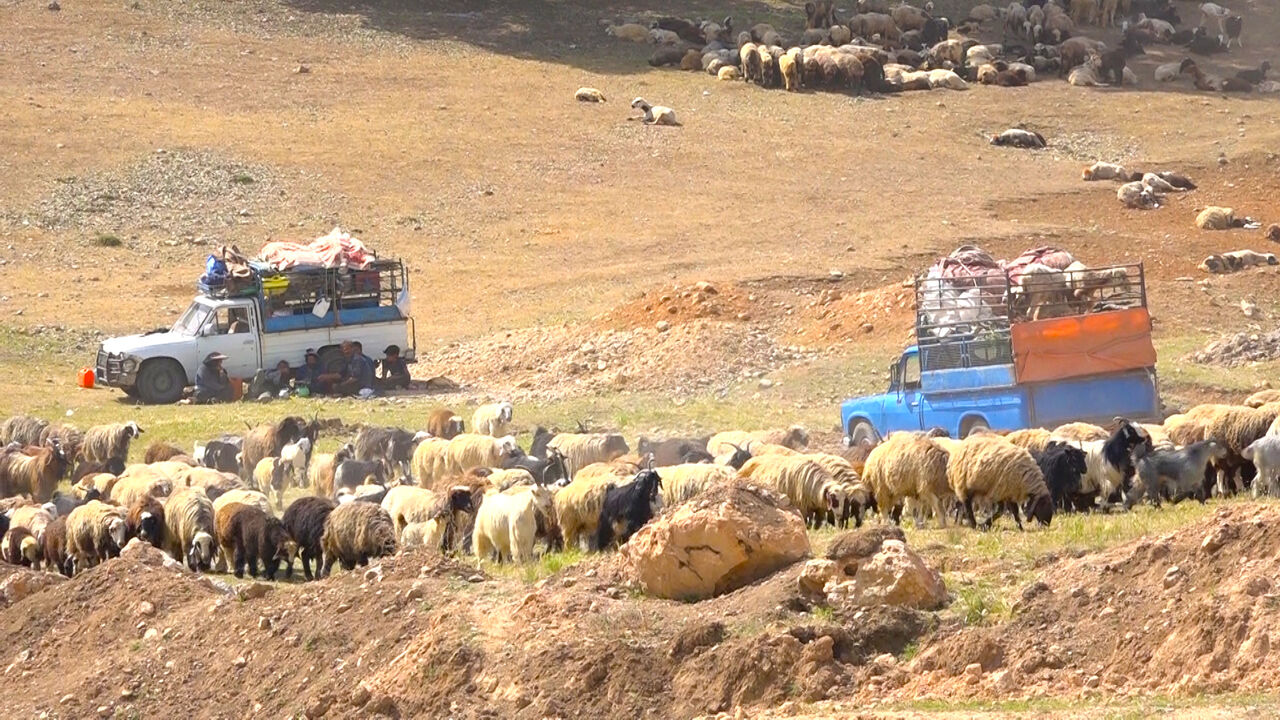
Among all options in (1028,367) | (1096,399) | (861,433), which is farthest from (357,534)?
(1096,399)

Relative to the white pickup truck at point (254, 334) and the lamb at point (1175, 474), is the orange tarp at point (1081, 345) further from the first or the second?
Result: the white pickup truck at point (254, 334)

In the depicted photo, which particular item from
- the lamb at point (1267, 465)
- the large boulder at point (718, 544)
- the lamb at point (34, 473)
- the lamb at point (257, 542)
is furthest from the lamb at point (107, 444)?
the lamb at point (1267, 465)

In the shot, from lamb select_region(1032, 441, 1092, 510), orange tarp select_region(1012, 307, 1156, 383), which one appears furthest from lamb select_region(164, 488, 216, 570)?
orange tarp select_region(1012, 307, 1156, 383)

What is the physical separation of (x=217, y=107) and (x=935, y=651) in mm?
36148

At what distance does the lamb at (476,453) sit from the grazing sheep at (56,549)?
13.4 ft

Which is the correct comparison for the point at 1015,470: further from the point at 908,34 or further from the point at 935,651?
the point at 908,34

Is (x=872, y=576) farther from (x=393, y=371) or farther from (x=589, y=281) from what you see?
(x=589, y=281)

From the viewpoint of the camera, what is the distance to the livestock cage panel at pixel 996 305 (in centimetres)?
1973

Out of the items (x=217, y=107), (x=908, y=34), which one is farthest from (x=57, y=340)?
(x=908, y=34)

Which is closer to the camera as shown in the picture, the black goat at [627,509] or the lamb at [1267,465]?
the black goat at [627,509]

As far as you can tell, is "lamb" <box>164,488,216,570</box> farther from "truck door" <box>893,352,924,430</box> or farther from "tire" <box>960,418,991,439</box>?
"tire" <box>960,418,991,439</box>

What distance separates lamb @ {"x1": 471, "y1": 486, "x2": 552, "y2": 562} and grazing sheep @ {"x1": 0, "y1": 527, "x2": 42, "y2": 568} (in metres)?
4.29

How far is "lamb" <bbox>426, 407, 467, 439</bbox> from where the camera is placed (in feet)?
73.6

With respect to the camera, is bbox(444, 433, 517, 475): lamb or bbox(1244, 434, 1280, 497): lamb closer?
bbox(1244, 434, 1280, 497): lamb
